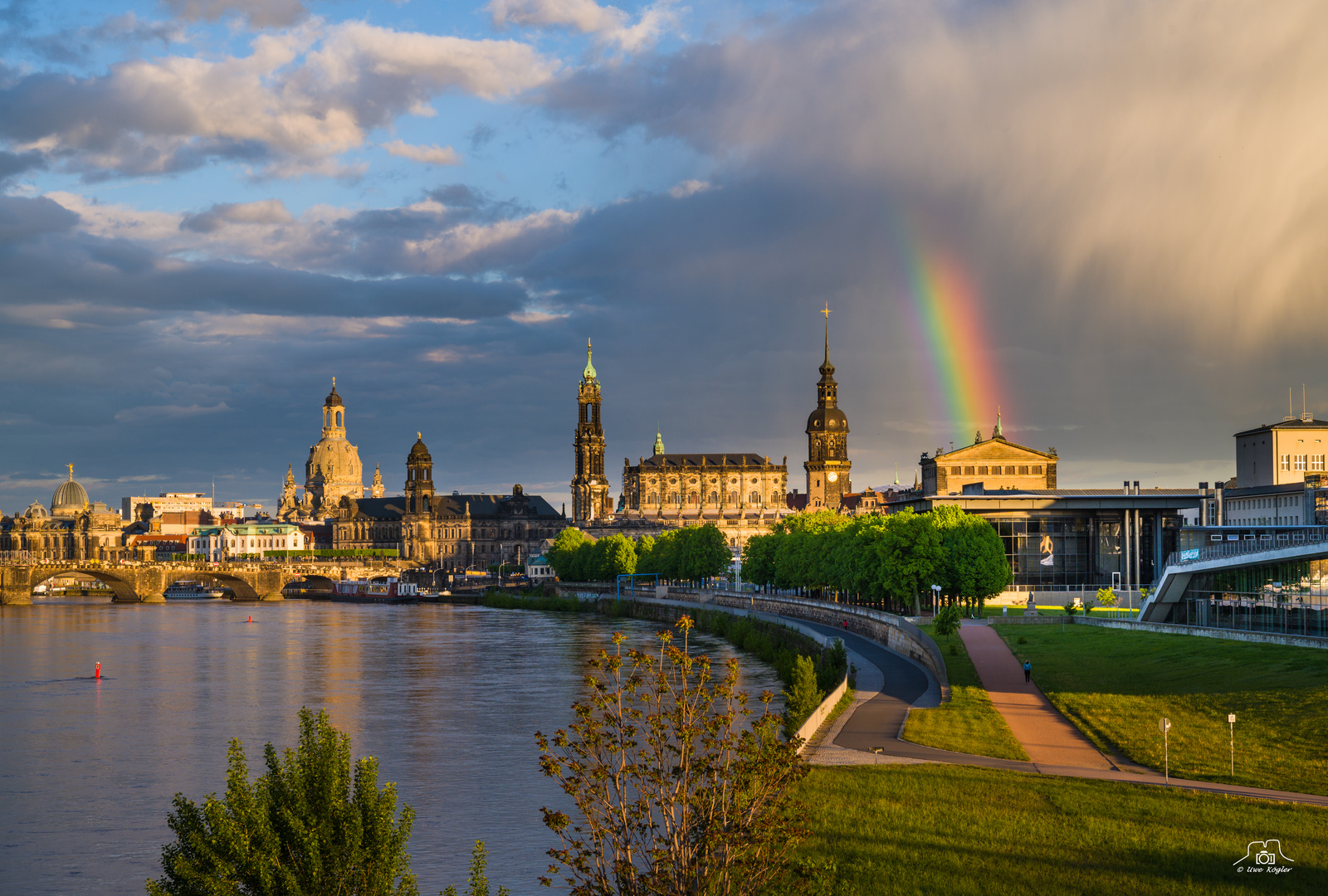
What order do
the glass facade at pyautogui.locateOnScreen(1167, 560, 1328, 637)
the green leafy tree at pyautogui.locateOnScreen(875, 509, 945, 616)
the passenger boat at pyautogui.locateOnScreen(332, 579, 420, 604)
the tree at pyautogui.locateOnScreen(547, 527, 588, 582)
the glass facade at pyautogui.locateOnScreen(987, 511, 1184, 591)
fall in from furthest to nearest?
1. the tree at pyautogui.locateOnScreen(547, 527, 588, 582)
2. the passenger boat at pyautogui.locateOnScreen(332, 579, 420, 604)
3. the glass facade at pyautogui.locateOnScreen(987, 511, 1184, 591)
4. the green leafy tree at pyautogui.locateOnScreen(875, 509, 945, 616)
5. the glass facade at pyautogui.locateOnScreen(1167, 560, 1328, 637)

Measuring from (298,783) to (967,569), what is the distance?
221 feet

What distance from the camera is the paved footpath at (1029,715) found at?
34.3m

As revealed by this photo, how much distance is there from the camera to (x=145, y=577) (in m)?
176

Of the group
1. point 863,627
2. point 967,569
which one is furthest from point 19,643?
point 967,569

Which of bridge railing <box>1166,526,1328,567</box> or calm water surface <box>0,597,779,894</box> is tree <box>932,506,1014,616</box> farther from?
bridge railing <box>1166,526,1328,567</box>

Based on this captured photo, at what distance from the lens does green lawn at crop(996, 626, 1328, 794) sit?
33.2 metres

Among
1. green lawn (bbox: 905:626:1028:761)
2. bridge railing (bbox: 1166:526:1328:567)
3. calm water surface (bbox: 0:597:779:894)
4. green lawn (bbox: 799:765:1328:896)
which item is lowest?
calm water surface (bbox: 0:597:779:894)

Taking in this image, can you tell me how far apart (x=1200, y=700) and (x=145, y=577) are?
16003 centimetres

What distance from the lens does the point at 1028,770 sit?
105ft

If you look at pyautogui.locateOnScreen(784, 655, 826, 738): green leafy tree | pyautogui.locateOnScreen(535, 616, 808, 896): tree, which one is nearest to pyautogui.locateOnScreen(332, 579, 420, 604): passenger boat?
pyautogui.locateOnScreen(784, 655, 826, 738): green leafy tree

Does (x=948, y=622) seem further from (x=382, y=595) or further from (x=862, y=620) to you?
(x=382, y=595)

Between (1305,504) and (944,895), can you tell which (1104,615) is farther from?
(944,895)

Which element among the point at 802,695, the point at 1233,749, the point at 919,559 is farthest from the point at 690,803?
the point at 919,559
